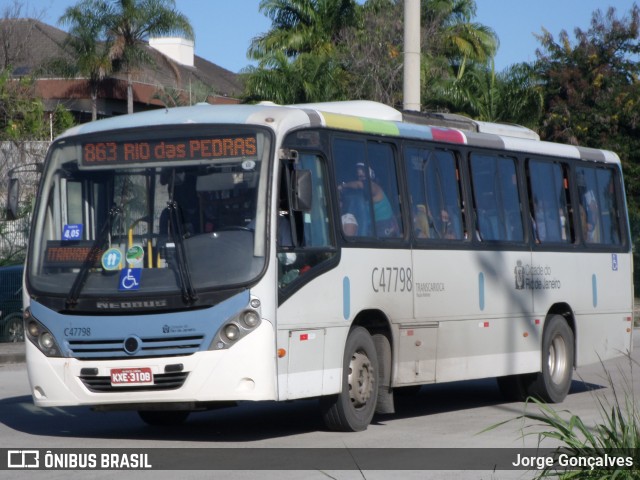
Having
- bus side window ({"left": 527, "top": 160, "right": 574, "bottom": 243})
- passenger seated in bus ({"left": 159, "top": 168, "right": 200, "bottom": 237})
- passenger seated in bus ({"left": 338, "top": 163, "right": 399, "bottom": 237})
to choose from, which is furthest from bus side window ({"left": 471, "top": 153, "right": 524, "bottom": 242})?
passenger seated in bus ({"left": 159, "top": 168, "right": 200, "bottom": 237})

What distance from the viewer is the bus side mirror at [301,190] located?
34.1 feet

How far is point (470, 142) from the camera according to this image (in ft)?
45.1

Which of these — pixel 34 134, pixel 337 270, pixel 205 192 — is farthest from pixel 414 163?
pixel 34 134

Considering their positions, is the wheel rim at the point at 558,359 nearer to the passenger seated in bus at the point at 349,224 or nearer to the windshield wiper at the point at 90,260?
the passenger seated in bus at the point at 349,224

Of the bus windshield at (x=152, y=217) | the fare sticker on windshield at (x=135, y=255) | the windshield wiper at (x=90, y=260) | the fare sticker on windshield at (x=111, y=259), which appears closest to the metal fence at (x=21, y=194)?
the bus windshield at (x=152, y=217)

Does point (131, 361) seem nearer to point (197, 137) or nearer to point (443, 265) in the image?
point (197, 137)

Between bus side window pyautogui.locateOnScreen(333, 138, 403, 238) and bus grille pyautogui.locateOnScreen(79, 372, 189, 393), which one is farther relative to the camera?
bus side window pyautogui.locateOnScreen(333, 138, 403, 238)

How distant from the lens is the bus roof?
1085 centimetres

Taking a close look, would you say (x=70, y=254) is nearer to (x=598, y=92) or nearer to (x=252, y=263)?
(x=252, y=263)

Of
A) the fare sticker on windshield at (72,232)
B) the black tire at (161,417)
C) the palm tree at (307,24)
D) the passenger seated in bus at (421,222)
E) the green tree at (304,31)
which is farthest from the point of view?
the palm tree at (307,24)

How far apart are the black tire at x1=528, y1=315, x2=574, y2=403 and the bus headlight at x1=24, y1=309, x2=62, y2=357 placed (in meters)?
6.34

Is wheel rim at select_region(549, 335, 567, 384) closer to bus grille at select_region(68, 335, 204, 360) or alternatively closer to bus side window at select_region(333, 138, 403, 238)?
bus side window at select_region(333, 138, 403, 238)

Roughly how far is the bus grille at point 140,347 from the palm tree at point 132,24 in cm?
3856

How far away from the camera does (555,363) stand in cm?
1509
